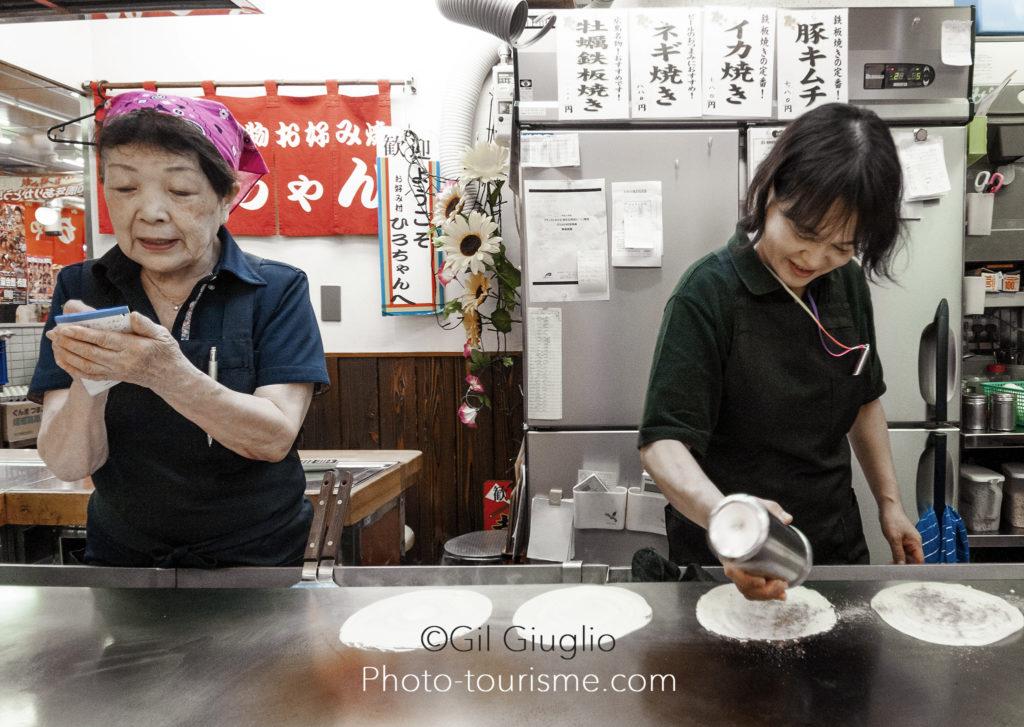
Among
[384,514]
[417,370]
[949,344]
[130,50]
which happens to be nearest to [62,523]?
[384,514]

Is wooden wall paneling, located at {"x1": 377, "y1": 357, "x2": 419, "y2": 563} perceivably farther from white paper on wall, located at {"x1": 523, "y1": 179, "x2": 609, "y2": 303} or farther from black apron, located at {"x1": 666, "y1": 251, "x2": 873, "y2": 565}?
black apron, located at {"x1": 666, "y1": 251, "x2": 873, "y2": 565}

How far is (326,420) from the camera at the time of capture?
146 inches

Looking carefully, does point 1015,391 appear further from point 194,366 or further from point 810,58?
point 194,366

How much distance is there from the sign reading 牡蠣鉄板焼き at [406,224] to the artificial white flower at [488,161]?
1.63 ft

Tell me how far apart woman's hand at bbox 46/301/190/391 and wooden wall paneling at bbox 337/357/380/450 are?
2.65 metres

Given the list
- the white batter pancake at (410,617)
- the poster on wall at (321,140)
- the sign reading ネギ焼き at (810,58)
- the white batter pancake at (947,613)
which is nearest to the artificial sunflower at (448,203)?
A: the poster on wall at (321,140)

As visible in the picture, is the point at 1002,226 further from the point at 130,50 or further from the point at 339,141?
the point at 130,50

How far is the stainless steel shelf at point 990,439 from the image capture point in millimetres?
2594

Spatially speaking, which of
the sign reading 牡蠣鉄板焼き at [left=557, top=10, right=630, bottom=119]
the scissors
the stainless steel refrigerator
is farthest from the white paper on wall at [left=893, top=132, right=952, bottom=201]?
the sign reading 牡蠣鉄板焼き at [left=557, top=10, right=630, bottom=119]

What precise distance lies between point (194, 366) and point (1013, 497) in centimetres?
306

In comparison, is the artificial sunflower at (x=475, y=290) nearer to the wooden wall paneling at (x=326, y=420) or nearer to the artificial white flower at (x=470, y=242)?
the artificial white flower at (x=470, y=242)

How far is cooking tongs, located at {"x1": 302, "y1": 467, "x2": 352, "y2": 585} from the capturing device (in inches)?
48.1

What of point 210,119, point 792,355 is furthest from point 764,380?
point 210,119

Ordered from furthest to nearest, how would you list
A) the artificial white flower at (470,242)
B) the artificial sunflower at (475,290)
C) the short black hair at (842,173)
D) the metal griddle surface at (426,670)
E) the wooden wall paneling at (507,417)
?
1. the wooden wall paneling at (507,417)
2. the artificial sunflower at (475,290)
3. the artificial white flower at (470,242)
4. the short black hair at (842,173)
5. the metal griddle surface at (426,670)
